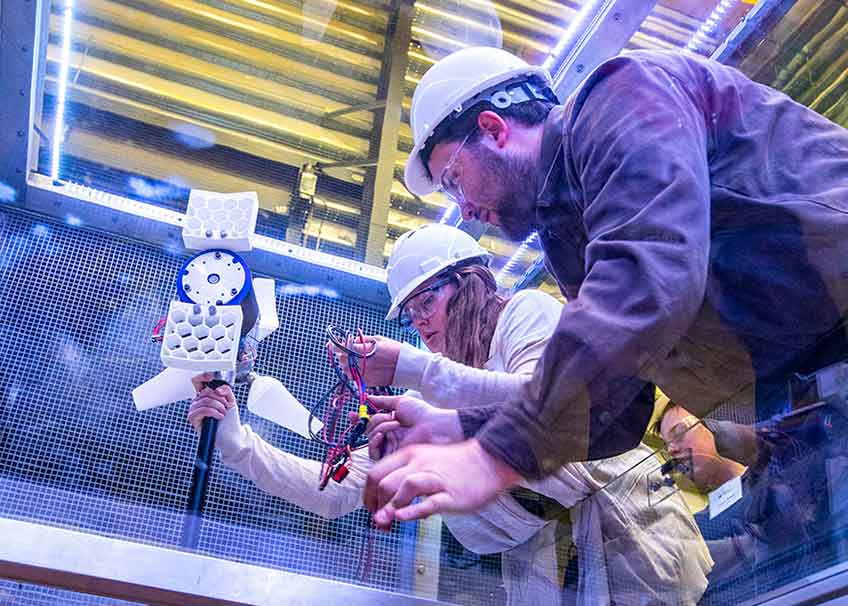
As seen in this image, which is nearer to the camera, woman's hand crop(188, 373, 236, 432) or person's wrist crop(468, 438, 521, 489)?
person's wrist crop(468, 438, 521, 489)

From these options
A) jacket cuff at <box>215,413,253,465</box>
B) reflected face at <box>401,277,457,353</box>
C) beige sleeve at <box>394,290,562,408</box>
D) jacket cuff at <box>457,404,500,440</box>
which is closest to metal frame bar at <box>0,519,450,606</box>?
jacket cuff at <box>457,404,500,440</box>

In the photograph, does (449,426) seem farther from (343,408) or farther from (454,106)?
(454,106)

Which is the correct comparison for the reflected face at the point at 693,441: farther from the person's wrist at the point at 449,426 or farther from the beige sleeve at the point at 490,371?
the person's wrist at the point at 449,426

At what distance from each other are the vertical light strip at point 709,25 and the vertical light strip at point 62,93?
1.36 meters

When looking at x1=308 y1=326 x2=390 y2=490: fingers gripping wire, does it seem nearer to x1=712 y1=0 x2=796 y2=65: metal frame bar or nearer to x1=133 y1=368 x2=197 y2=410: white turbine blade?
x1=133 y1=368 x2=197 y2=410: white turbine blade

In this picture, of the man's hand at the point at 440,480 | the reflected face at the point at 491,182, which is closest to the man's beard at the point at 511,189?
the reflected face at the point at 491,182

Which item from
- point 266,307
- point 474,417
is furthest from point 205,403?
point 474,417

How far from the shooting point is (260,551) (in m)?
1.13

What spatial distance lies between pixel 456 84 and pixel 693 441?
2.80 ft

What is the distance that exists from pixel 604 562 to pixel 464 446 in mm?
540

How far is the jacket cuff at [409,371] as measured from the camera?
1746 millimetres

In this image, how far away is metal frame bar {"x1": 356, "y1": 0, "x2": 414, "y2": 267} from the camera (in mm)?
1992

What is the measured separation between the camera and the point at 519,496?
1083 mm

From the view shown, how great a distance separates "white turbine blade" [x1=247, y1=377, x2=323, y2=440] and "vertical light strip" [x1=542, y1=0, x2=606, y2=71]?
3.08 feet
